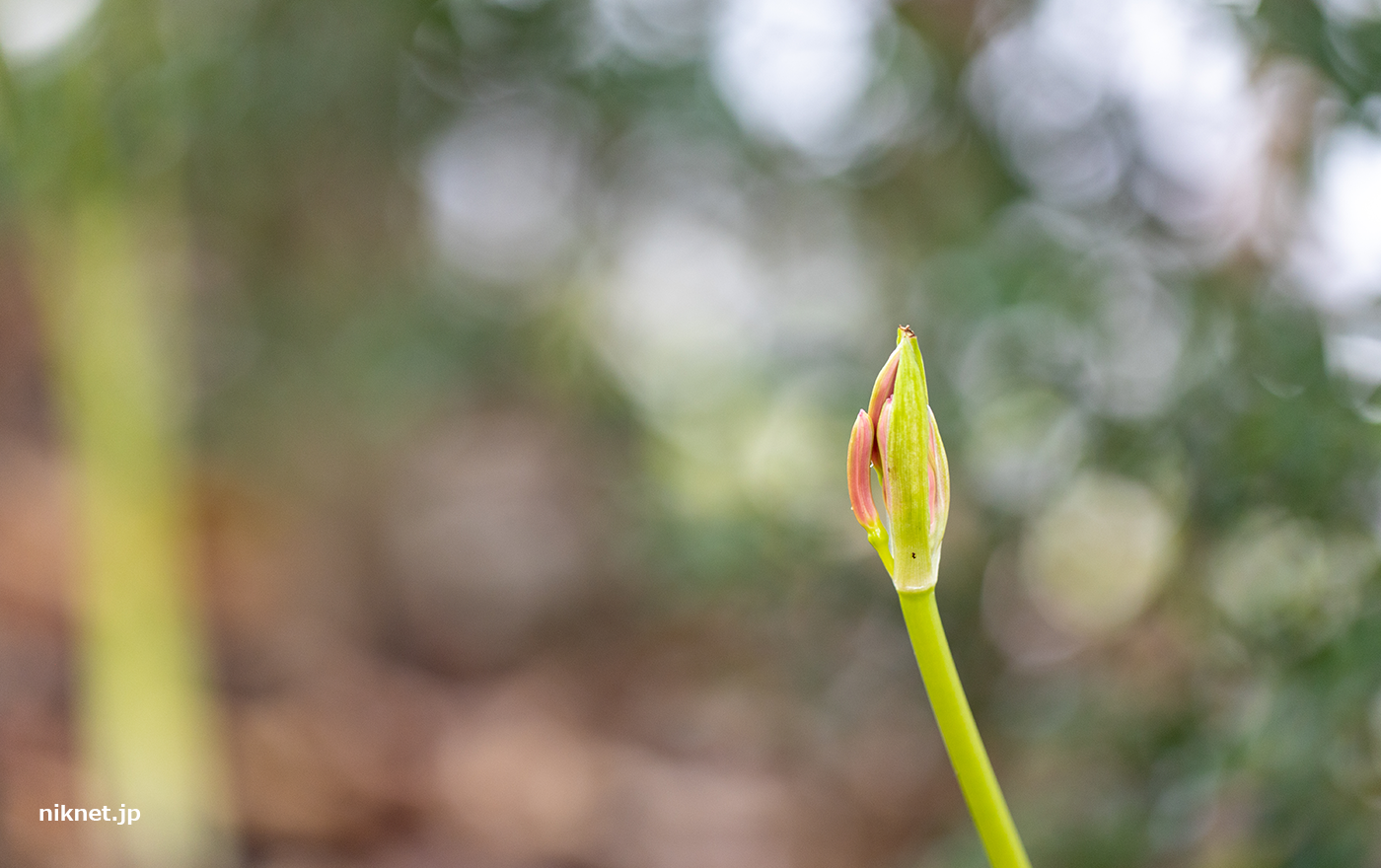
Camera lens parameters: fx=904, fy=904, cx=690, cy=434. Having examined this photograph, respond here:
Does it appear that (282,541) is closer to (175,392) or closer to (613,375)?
(175,392)

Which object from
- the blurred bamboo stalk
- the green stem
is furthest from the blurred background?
the green stem

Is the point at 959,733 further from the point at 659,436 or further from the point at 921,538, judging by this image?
the point at 659,436

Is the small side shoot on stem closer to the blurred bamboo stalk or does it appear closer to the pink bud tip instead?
the pink bud tip

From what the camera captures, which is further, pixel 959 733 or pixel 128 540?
pixel 128 540

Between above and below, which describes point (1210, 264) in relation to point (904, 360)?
below

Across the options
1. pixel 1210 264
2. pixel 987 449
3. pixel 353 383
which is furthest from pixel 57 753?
pixel 1210 264

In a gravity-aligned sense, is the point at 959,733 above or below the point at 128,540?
above

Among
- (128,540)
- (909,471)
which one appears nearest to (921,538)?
(909,471)
